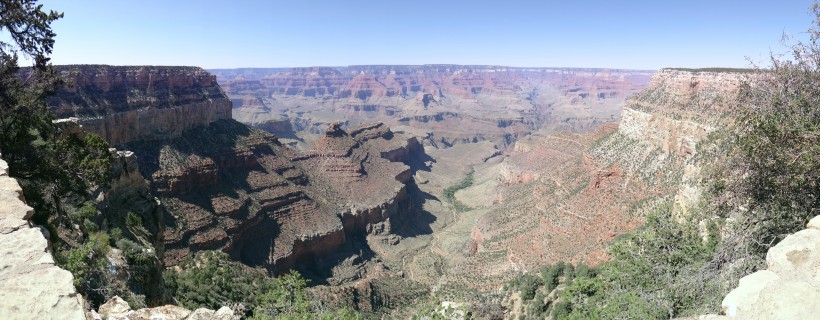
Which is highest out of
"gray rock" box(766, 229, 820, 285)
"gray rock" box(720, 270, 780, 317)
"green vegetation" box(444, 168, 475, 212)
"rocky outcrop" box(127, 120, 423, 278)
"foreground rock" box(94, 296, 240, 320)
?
"gray rock" box(766, 229, 820, 285)

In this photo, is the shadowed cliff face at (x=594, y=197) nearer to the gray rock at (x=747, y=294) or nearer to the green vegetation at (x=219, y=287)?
the gray rock at (x=747, y=294)

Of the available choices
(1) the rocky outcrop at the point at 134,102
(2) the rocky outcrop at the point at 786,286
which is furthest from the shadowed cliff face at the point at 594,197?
(1) the rocky outcrop at the point at 134,102

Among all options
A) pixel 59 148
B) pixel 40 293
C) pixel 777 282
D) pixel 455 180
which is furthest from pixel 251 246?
pixel 455 180

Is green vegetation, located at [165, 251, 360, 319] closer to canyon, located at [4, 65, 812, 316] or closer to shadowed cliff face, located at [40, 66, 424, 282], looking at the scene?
canyon, located at [4, 65, 812, 316]

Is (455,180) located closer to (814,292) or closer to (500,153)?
(500,153)

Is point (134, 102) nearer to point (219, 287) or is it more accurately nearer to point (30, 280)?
point (219, 287)

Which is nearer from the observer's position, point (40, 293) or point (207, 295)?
point (40, 293)

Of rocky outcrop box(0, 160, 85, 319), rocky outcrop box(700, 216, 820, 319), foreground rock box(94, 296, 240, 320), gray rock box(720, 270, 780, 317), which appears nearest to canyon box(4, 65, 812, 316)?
rocky outcrop box(700, 216, 820, 319)
